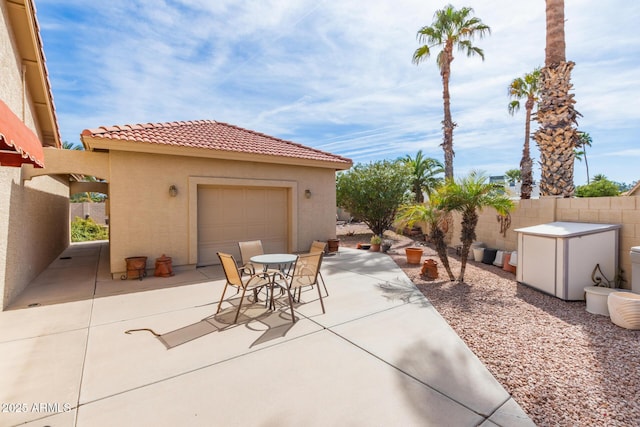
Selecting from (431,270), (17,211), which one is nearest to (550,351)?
(431,270)

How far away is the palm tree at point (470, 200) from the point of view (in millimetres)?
8195

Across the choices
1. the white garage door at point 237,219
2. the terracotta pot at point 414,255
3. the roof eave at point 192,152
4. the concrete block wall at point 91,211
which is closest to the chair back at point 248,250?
the white garage door at point 237,219

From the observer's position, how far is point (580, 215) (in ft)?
26.5

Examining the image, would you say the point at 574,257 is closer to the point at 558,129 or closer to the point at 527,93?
the point at 558,129

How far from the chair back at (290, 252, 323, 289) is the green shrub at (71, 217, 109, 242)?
2114 cm

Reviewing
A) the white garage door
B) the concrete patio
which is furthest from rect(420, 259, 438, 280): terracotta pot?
the white garage door

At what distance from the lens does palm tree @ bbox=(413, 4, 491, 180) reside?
17766mm

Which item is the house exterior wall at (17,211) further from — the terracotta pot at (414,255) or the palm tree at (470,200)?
the terracotta pot at (414,255)

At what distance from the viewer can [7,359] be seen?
4168 mm

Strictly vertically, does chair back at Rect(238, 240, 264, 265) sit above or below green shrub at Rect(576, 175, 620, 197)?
below

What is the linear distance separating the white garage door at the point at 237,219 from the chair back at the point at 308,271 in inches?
214

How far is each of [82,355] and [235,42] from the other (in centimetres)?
1163

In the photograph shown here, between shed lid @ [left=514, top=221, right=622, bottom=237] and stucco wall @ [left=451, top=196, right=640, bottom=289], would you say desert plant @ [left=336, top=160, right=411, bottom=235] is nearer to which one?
stucco wall @ [left=451, top=196, right=640, bottom=289]

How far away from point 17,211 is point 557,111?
51.4 feet
